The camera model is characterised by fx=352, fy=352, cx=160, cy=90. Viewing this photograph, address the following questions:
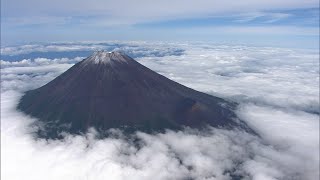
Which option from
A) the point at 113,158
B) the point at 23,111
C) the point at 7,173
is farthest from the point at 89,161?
the point at 23,111

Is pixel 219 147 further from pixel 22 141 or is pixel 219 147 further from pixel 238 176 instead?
pixel 22 141

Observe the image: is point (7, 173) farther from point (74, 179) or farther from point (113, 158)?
point (113, 158)

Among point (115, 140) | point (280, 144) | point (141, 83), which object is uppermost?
point (141, 83)

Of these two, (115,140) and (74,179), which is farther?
(115,140)

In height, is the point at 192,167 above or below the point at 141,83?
below

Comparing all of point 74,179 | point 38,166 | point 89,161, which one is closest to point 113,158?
point 89,161

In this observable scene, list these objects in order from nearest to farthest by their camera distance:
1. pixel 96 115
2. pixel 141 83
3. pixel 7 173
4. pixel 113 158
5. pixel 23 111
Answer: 1. pixel 7 173
2. pixel 113 158
3. pixel 96 115
4. pixel 141 83
5. pixel 23 111

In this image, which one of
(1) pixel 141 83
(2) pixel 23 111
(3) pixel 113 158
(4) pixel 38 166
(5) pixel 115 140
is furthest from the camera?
(2) pixel 23 111
